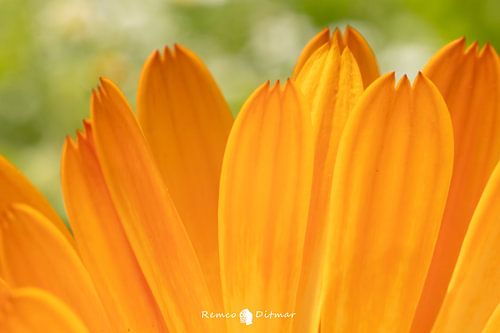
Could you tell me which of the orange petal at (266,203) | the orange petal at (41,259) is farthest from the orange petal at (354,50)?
the orange petal at (41,259)

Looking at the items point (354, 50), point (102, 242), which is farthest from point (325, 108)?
point (102, 242)

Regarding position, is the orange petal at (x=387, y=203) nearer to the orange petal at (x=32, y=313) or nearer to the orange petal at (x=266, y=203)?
the orange petal at (x=266, y=203)

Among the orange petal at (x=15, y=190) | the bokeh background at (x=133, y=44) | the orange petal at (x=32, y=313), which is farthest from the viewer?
the bokeh background at (x=133, y=44)

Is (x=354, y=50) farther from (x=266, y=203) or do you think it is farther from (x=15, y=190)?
(x=15, y=190)

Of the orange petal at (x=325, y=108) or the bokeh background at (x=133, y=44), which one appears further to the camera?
the bokeh background at (x=133, y=44)

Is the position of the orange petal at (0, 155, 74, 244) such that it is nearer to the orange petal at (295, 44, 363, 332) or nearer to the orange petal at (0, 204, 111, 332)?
the orange petal at (0, 204, 111, 332)

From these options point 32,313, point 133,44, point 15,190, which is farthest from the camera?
point 133,44

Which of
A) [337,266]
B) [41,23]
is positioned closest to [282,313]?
[337,266]

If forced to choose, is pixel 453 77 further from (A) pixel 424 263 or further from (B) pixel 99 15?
(B) pixel 99 15
